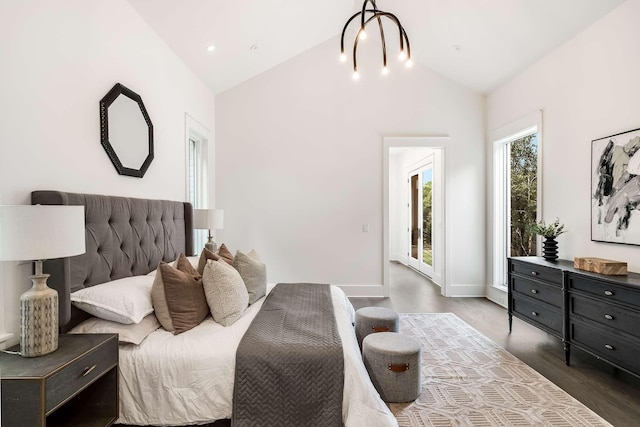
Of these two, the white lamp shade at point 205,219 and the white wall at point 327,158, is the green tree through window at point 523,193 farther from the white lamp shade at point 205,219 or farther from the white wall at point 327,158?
the white lamp shade at point 205,219

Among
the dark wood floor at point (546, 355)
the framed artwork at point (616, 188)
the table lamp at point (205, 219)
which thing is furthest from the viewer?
the table lamp at point (205, 219)

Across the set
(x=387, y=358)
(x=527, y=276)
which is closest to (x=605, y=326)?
(x=527, y=276)

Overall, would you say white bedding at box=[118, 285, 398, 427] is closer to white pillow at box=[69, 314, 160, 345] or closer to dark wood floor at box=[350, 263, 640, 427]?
white pillow at box=[69, 314, 160, 345]

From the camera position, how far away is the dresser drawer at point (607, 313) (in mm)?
2202

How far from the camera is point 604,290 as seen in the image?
2400 mm

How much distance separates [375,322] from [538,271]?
158cm

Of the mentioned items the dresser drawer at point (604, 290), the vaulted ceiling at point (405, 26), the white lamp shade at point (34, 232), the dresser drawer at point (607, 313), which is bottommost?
the dresser drawer at point (607, 313)

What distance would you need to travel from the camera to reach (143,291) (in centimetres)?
198

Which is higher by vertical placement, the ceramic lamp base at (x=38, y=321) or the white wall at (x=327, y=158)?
the white wall at (x=327, y=158)

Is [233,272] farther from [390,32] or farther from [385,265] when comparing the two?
[390,32]

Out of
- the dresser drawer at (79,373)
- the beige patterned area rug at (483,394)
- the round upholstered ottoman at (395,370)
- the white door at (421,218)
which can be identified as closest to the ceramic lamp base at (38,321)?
the dresser drawer at (79,373)

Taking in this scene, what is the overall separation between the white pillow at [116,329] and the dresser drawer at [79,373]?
0.12 m

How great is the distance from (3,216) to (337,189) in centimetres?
386

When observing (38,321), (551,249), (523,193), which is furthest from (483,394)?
(523,193)
